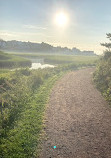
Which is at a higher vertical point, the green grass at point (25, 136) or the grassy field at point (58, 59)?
the grassy field at point (58, 59)

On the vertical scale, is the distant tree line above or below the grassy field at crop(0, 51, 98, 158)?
above

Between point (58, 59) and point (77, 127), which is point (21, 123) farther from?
point (58, 59)

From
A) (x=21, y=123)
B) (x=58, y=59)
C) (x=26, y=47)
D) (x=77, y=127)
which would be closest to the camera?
(x=77, y=127)

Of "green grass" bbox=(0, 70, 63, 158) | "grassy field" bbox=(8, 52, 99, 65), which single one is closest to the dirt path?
"green grass" bbox=(0, 70, 63, 158)

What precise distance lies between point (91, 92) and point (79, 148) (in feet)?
36.5

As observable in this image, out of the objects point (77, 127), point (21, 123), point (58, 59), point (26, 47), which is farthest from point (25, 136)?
point (26, 47)

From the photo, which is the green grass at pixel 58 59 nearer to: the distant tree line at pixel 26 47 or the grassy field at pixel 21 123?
the distant tree line at pixel 26 47

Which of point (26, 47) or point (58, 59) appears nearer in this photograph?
point (58, 59)

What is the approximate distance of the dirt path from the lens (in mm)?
7885

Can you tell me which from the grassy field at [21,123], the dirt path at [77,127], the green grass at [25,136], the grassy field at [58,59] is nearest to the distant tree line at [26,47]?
the grassy field at [58,59]

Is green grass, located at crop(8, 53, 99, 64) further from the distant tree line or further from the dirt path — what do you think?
the dirt path

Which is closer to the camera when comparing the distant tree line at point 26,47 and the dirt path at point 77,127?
the dirt path at point 77,127

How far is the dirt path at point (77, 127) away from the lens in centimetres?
788

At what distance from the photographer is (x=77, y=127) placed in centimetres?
1022
